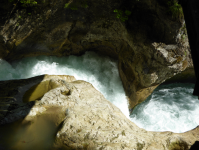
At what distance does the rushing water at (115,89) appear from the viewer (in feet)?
22.8

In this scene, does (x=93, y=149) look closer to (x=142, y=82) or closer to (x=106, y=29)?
(x=142, y=82)

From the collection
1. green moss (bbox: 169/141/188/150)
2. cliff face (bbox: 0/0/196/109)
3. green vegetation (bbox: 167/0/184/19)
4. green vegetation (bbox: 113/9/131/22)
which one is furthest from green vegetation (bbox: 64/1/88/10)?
green moss (bbox: 169/141/188/150)

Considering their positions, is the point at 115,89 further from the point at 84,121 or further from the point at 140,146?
the point at 140,146

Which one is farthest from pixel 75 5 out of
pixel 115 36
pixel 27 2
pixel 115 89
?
pixel 115 89

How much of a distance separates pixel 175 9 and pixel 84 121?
4.96 m

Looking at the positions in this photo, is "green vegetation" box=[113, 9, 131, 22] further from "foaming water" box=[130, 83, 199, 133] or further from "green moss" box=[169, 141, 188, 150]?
"green moss" box=[169, 141, 188, 150]

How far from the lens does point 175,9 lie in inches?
212

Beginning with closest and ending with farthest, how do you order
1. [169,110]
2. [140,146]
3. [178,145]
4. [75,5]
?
[140,146] → [178,145] → [75,5] → [169,110]

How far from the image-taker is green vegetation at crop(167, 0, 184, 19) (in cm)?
540

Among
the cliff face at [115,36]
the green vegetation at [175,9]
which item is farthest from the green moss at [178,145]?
the green vegetation at [175,9]

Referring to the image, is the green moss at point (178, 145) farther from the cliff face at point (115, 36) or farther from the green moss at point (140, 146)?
the cliff face at point (115, 36)

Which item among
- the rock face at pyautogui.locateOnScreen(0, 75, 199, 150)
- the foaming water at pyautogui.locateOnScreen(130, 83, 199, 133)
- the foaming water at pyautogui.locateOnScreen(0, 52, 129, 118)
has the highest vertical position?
the rock face at pyautogui.locateOnScreen(0, 75, 199, 150)

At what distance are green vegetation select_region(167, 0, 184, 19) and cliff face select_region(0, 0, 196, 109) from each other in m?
0.13

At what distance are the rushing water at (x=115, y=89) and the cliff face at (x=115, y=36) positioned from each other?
46 centimetres
